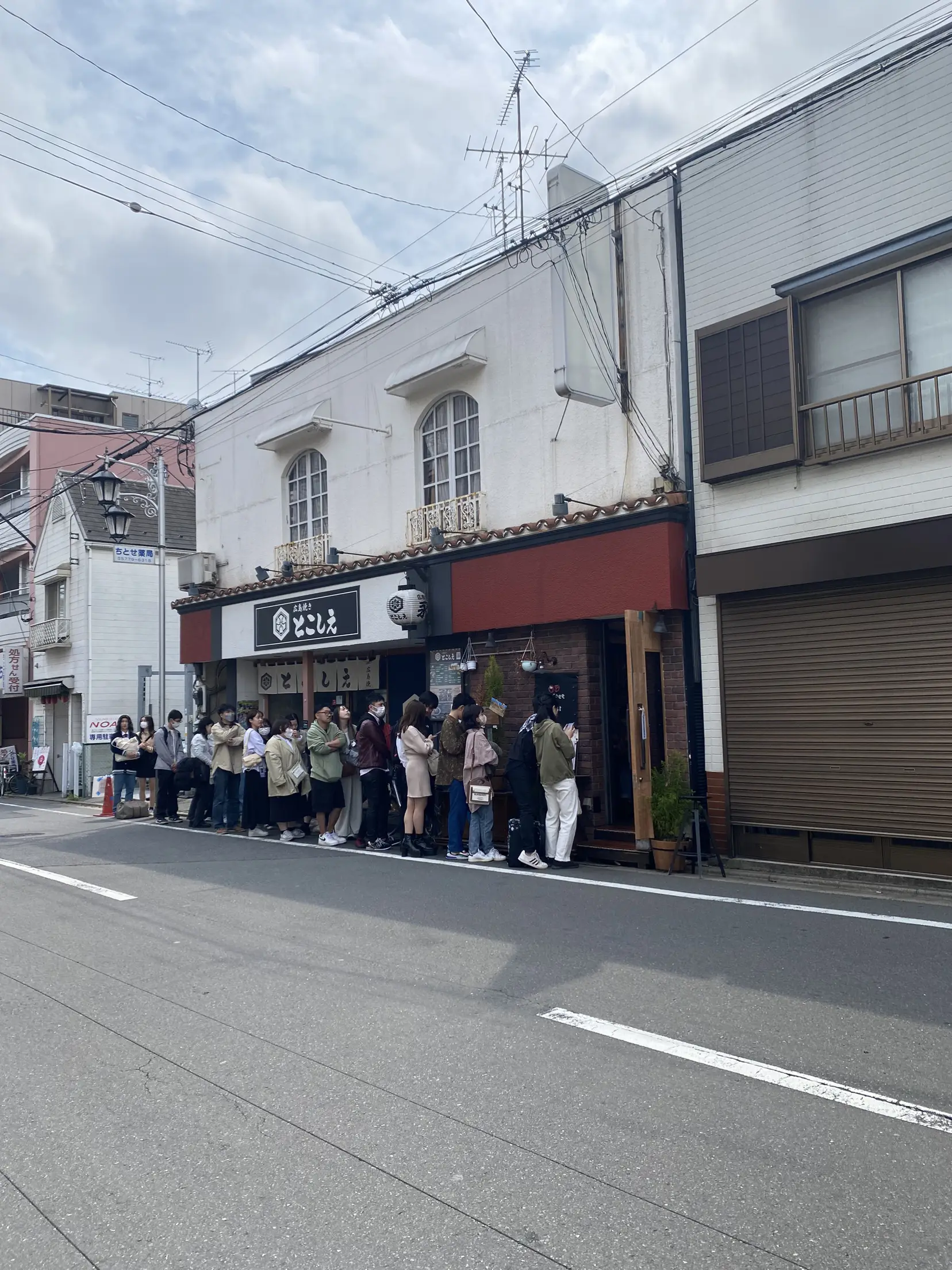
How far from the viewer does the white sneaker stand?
10906 millimetres

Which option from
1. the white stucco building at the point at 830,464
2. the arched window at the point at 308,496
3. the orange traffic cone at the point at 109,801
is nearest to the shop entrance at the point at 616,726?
the white stucco building at the point at 830,464

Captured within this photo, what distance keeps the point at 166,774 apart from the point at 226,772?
1913 millimetres

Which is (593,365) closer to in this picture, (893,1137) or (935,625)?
(935,625)

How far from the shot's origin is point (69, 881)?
414 inches

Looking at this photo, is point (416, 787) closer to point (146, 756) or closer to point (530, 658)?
point (530, 658)

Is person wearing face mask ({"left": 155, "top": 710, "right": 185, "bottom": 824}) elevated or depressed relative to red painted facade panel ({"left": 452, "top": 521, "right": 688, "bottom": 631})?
depressed

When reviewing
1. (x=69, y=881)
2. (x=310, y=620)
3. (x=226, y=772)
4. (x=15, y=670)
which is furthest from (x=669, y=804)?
(x=15, y=670)

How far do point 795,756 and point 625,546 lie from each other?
304cm

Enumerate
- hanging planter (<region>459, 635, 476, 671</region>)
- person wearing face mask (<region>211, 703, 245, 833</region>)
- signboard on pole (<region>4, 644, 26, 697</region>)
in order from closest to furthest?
1. hanging planter (<region>459, 635, 476, 671</region>)
2. person wearing face mask (<region>211, 703, 245, 833</region>)
3. signboard on pole (<region>4, 644, 26, 697</region>)

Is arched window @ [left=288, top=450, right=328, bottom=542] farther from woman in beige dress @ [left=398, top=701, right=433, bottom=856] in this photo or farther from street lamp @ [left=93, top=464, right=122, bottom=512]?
woman in beige dress @ [left=398, top=701, right=433, bottom=856]

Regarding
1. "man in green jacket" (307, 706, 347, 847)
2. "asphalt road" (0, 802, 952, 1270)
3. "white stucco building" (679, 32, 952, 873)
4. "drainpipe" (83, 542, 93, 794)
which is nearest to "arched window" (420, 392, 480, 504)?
"man in green jacket" (307, 706, 347, 847)

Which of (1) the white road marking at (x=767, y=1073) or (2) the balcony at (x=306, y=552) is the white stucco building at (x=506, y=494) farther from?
(1) the white road marking at (x=767, y=1073)

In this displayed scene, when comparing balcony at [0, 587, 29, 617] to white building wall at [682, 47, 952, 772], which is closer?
white building wall at [682, 47, 952, 772]

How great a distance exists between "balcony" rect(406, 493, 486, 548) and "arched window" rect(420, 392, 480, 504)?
19 cm
